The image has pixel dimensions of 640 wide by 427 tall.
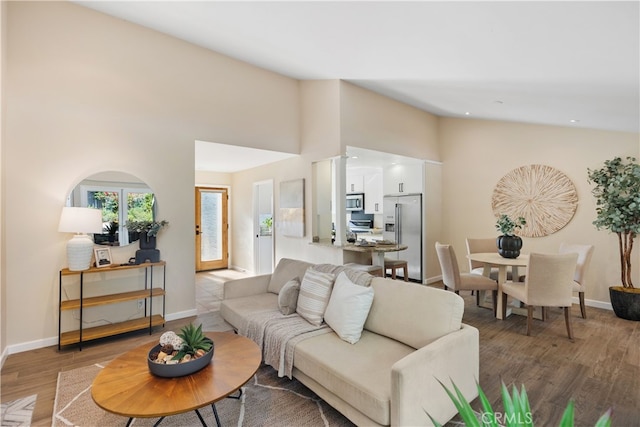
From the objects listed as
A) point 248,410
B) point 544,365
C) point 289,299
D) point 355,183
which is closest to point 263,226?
point 355,183

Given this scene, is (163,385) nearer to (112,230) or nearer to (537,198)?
(112,230)

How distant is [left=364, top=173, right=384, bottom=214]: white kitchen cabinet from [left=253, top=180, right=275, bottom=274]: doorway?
2.34 metres

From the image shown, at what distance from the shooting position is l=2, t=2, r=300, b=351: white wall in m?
3.04

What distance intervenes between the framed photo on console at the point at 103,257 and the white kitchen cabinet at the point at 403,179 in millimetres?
4805

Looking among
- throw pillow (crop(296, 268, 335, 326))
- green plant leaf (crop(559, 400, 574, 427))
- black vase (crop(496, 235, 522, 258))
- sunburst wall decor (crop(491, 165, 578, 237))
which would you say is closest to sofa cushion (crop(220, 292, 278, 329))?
throw pillow (crop(296, 268, 335, 326))

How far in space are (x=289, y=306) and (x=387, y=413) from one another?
52.5 inches

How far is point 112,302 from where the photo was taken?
3307 mm

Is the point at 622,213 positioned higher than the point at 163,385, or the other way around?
the point at 622,213

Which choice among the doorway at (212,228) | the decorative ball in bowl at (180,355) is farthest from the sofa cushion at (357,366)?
the doorway at (212,228)

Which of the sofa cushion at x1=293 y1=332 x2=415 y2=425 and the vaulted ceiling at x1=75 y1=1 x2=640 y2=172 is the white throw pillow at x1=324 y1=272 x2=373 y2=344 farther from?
the vaulted ceiling at x1=75 y1=1 x2=640 y2=172

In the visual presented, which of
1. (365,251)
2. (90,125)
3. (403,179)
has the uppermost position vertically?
(90,125)

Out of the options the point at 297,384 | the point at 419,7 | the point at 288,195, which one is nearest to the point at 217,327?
the point at 297,384

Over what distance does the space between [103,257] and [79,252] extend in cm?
28

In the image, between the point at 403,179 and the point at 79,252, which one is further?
the point at 403,179
